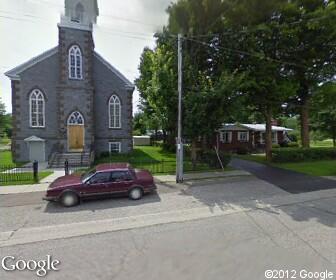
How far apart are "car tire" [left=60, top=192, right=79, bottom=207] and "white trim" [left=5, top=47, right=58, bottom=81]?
16.2 meters

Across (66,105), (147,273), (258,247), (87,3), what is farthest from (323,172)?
(87,3)

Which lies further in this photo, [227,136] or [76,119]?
[227,136]

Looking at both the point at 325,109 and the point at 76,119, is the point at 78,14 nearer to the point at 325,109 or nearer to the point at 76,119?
the point at 76,119

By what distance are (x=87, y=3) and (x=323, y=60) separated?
844 inches

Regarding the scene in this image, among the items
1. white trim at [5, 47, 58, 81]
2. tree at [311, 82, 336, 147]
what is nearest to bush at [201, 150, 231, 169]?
tree at [311, 82, 336, 147]

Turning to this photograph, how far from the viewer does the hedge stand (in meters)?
20.8

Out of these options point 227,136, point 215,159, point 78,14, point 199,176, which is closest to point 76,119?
point 78,14

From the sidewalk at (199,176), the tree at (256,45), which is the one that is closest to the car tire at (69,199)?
the sidewalk at (199,176)

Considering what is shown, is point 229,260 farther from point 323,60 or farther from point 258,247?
point 323,60

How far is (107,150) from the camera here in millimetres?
24359

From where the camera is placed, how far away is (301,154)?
21453 mm


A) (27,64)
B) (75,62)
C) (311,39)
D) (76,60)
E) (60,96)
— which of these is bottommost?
(60,96)

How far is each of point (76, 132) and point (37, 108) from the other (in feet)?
12.5

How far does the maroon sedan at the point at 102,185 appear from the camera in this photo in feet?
30.4
